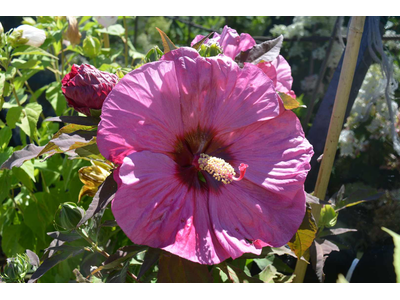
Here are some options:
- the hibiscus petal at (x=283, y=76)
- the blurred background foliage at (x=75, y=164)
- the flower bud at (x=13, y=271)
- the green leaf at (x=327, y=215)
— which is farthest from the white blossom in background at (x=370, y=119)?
the flower bud at (x=13, y=271)

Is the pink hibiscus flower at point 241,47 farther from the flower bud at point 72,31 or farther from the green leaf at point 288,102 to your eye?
the flower bud at point 72,31

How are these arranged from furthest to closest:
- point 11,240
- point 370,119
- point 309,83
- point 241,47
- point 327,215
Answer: point 309,83 → point 370,119 → point 11,240 → point 327,215 → point 241,47

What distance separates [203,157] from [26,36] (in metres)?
0.60

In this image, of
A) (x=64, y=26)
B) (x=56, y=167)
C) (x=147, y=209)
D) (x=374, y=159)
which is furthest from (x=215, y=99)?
(x=374, y=159)

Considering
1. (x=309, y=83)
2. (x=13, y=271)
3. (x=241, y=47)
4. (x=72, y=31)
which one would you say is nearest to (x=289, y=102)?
(x=241, y=47)

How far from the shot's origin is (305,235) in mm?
455

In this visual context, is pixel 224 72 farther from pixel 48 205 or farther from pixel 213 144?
pixel 48 205

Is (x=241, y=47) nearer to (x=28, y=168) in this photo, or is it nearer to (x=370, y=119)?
(x=28, y=168)

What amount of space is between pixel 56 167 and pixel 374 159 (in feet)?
3.21

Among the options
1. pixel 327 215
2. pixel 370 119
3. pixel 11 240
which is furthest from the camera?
pixel 370 119

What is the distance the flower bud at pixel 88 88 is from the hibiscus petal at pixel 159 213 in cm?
10

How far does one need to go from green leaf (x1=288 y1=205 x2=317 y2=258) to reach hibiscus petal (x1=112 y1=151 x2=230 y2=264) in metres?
0.11

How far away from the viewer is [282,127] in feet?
1.43

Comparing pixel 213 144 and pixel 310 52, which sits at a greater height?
pixel 213 144
